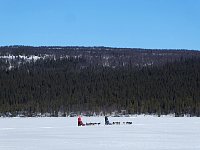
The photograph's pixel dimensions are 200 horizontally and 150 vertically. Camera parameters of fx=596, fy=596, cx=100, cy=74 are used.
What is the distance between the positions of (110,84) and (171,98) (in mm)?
25577

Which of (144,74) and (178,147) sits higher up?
(144,74)

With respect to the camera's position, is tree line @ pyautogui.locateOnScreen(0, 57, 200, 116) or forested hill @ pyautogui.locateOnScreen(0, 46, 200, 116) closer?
forested hill @ pyautogui.locateOnScreen(0, 46, 200, 116)

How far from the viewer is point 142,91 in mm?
145750

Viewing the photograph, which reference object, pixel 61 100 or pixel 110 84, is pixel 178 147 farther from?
pixel 110 84

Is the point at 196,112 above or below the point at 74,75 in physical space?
below

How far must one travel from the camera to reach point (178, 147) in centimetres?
2925

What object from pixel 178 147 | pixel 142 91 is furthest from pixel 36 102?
pixel 178 147

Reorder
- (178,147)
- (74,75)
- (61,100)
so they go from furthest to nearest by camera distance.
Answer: (74,75), (61,100), (178,147)

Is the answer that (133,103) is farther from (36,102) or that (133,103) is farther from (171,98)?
(36,102)

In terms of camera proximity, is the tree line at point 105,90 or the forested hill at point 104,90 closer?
the forested hill at point 104,90

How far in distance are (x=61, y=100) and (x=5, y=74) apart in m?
34.4

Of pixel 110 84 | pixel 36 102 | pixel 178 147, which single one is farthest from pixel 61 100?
pixel 178 147

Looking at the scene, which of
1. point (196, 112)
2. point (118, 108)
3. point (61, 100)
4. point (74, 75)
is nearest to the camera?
point (196, 112)

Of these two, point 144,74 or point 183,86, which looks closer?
point 183,86
